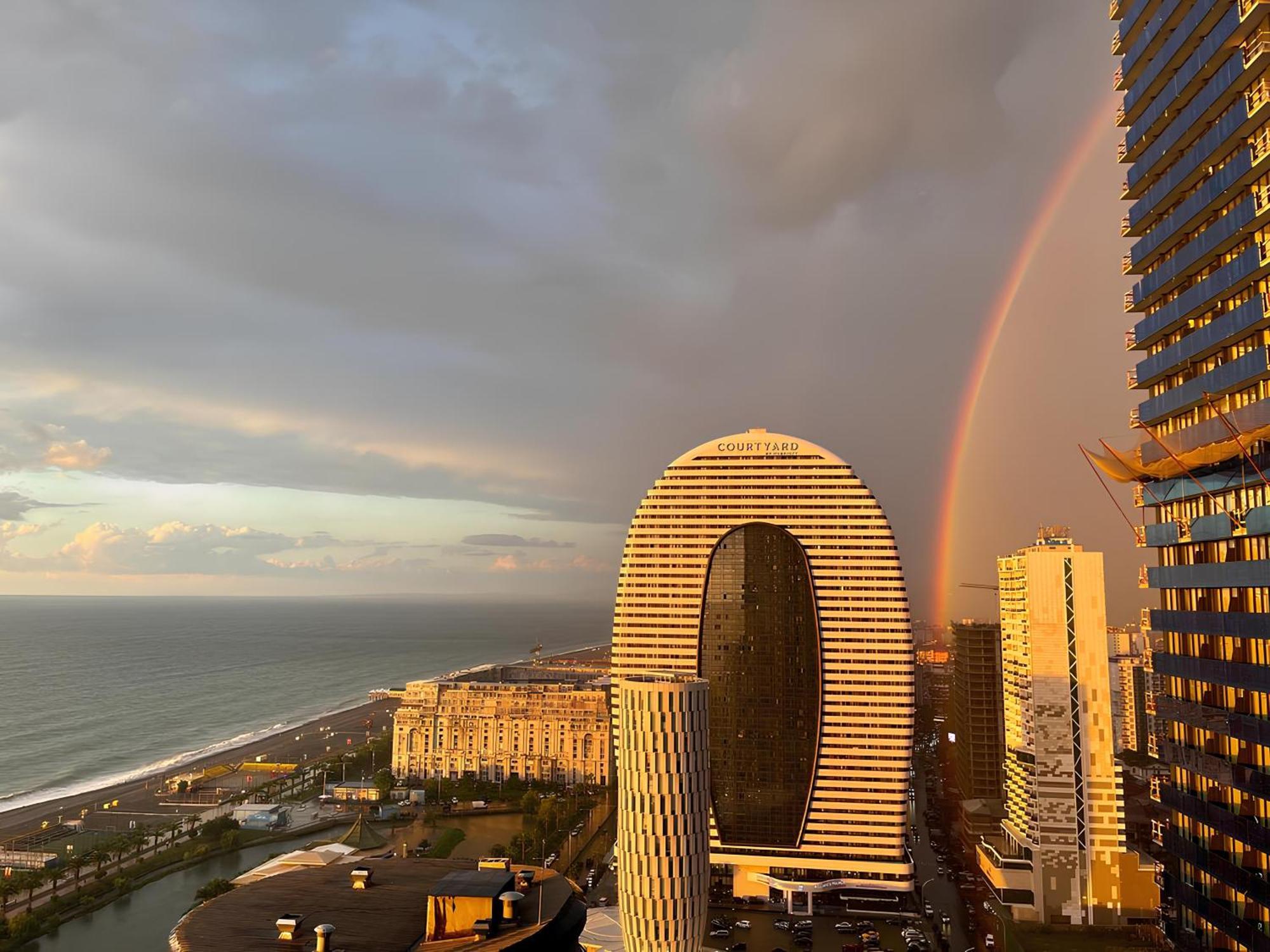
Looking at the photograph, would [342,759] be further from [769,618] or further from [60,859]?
[769,618]

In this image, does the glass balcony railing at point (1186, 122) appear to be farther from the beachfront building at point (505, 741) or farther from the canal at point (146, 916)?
the beachfront building at point (505, 741)

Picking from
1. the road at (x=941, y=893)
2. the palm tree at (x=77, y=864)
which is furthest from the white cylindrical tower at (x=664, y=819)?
the palm tree at (x=77, y=864)

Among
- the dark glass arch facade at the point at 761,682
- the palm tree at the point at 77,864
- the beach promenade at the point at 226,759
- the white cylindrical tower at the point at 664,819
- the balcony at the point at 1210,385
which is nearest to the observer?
the balcony at the point at 1210,385

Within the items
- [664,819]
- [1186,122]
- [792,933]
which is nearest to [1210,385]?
[1186,122]

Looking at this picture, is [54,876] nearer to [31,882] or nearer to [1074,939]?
[31,882]

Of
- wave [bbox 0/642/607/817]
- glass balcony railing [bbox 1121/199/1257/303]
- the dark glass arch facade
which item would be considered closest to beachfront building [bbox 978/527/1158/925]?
the dark glass arch facade

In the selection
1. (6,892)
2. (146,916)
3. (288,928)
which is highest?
(288,928)

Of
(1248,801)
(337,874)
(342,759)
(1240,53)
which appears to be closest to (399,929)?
(337,874)
